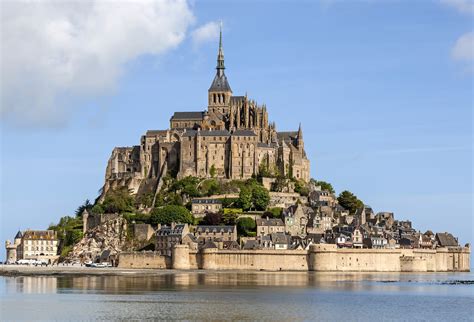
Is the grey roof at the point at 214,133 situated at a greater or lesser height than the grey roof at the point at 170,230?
greater

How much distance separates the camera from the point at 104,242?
3730 inches

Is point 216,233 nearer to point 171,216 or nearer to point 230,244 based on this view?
point 230,244

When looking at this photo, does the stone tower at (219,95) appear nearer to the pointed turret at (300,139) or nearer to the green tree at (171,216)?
the pointed turret at (300,139)

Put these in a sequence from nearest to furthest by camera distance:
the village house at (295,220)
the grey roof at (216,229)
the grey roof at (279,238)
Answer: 1. the grey roof at (279,238)
2. the grey roof at (216,229)
3. the village house at (295,220)

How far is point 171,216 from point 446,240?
103 ft

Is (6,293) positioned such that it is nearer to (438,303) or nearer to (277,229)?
(438,303)

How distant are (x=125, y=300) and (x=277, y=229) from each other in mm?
37944

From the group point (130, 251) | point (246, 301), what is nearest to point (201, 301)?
point (246, 301)

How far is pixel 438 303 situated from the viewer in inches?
2334

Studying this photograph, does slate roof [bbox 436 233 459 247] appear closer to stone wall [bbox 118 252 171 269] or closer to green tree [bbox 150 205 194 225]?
green tree [bbox 150 205 194 225]

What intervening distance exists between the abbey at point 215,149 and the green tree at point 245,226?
9.93 metres

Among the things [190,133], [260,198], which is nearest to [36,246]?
[190,133]

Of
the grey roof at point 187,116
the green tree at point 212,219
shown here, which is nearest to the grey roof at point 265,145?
the grey roof at point 187,116

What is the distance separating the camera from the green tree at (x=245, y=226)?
3652 inches
